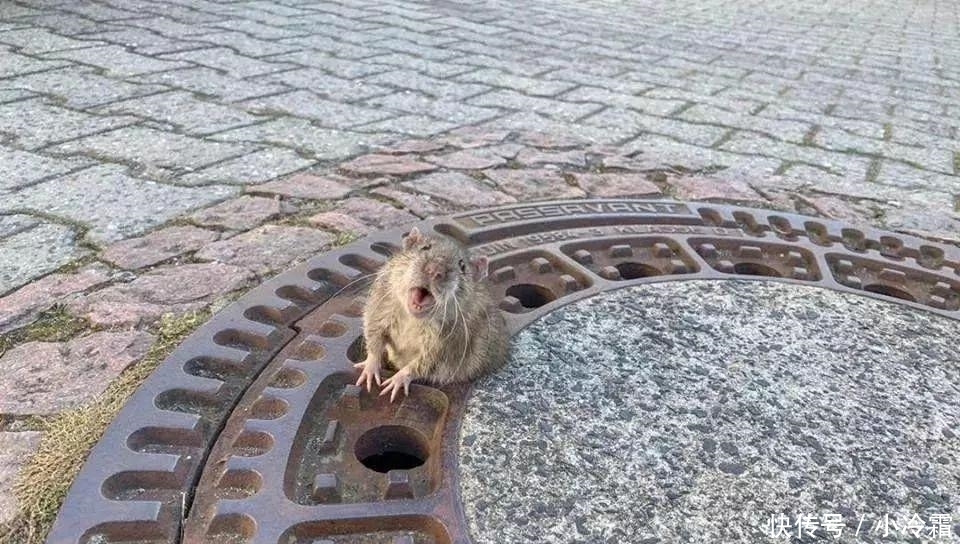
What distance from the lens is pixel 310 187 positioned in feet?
10.0

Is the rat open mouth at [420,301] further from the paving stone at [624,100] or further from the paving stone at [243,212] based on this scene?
the paving stone at [624,100]

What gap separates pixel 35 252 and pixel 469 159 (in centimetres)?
175

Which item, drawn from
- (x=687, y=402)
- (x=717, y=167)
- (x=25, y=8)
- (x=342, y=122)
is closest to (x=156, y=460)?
(x=687, y=402)

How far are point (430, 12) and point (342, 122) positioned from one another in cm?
351

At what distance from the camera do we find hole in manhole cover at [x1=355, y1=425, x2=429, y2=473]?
1.80 m

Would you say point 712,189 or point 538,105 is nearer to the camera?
point 712,189

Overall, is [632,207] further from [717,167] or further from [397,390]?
[397,390]

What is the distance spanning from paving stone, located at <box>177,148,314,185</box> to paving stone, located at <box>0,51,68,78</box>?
179cm

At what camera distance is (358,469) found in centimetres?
167

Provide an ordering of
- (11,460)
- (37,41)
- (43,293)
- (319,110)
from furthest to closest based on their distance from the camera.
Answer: (37,41) < (319,110) < (43,293) < (11,460)

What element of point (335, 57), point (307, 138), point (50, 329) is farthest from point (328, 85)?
point (50, 329)

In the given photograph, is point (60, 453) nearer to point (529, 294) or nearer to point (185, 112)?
point (529, 294)

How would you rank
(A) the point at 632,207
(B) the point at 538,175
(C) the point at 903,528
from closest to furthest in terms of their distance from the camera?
(C) the point at 903,528 < (A) the point at 632,207 < (B) the point at 538,175

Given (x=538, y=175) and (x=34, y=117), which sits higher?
(x=34, y=117)
